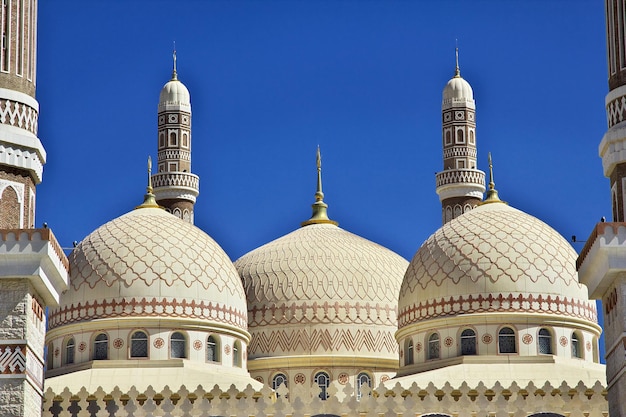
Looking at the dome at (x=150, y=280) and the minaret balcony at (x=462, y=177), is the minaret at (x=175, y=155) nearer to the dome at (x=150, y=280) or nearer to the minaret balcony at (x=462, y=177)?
the dome at (x=150, y=280)

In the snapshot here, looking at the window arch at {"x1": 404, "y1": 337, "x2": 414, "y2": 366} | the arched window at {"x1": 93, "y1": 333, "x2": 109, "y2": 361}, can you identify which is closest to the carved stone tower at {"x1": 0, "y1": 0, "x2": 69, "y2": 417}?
the arched window at {"x1": 93, "y1": 333, "x2": 109, "y2": 361}

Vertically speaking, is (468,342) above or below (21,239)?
above

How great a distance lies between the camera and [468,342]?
37.1 metres

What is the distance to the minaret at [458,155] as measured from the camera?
146ft

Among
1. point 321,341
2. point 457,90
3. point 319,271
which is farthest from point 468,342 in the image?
point 457,90

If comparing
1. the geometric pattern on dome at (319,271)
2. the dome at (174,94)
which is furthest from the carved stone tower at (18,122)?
the dome at (174,94)

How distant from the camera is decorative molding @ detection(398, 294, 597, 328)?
37156 mm

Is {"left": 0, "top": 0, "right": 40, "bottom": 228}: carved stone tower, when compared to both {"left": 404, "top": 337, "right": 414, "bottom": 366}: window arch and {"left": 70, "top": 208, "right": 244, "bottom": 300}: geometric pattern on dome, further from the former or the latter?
{"left": 404, "top": 337, "right": 414, "bottom": 366}: window arch

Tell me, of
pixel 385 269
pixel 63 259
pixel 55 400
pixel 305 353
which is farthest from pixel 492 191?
pixel 63 259

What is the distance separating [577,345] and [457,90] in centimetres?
1043

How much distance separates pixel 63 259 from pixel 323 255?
14.2 m

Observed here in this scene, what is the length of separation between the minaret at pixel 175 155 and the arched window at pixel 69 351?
308 inches

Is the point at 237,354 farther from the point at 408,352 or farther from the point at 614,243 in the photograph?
the point at 614,243

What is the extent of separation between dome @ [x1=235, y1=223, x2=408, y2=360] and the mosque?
46mm
